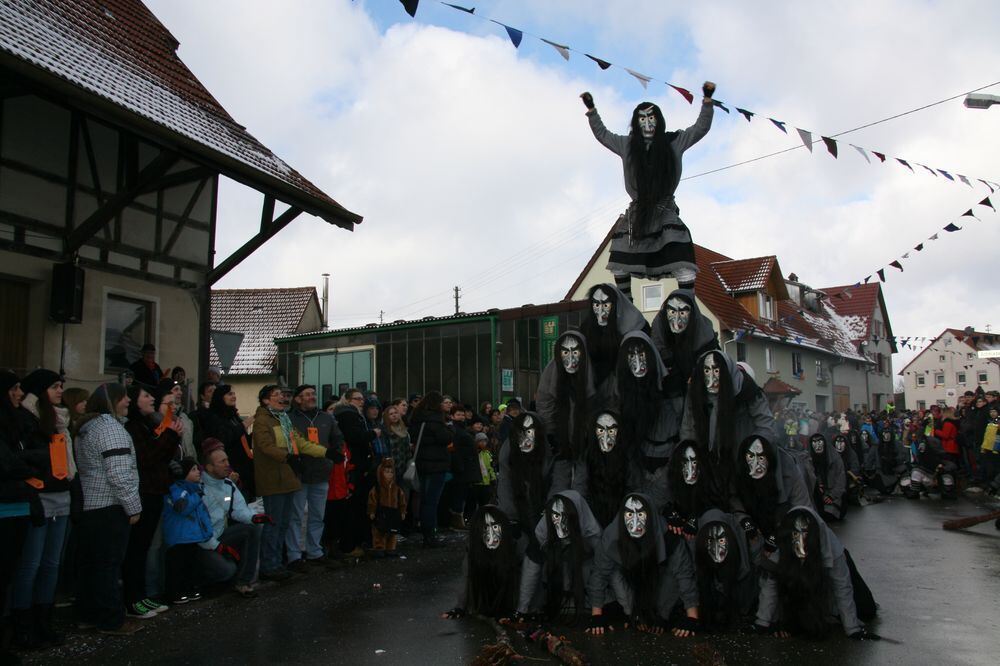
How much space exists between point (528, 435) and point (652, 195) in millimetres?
2552

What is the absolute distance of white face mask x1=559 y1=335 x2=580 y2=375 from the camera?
730 cm

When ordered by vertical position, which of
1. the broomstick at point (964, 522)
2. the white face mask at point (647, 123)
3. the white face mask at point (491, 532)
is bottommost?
the broomstick at point (964, 522)

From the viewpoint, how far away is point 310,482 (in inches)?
343

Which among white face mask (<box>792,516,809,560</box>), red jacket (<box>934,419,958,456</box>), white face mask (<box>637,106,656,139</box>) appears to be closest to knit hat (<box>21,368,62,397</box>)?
white face mask (<box>637,106,656,139</box>)

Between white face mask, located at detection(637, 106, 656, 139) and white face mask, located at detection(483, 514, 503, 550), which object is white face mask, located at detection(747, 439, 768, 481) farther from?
white face mask, located at detection(637, 106, 656, 139)

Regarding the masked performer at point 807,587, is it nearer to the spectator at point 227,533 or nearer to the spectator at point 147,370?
the spectator at point 227,533

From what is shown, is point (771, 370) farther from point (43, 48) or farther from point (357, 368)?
point (43, 48)

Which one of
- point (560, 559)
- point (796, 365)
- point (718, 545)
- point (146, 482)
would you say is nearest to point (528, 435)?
point (560, 559)

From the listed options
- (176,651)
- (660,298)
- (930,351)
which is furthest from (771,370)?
(930,351)

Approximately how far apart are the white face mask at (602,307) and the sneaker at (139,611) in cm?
444

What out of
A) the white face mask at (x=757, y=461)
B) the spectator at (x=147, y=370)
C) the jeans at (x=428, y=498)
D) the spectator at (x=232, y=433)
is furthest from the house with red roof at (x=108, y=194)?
the white face mask at (x=757, y=461)

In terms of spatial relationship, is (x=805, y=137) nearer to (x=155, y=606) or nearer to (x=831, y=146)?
(x=831, y=146)

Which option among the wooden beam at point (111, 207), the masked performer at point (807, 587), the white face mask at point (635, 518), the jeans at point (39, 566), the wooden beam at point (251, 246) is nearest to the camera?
the jeans at point (39, 566)

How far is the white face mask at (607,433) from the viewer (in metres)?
6.77
